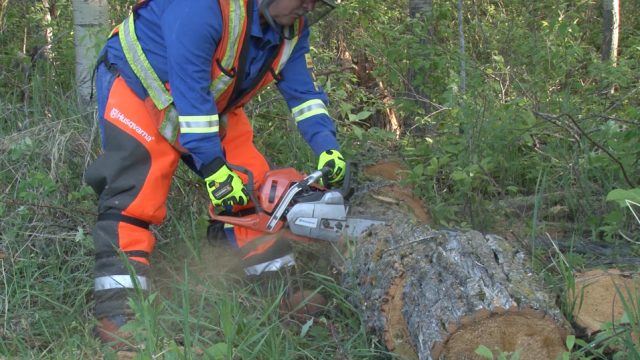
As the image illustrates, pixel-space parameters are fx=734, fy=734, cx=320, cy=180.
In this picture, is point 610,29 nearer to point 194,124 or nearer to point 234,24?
point 234,24

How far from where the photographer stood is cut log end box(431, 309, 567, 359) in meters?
2.56

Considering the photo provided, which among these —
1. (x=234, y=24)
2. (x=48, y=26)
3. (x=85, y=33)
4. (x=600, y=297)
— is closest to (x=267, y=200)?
(x=234, y=24)

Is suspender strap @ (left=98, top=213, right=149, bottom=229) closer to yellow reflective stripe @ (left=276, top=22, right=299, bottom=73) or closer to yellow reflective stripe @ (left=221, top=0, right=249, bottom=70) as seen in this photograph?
yellow reflective stripe @ (left=221, top=0, right=249, bottom=70)

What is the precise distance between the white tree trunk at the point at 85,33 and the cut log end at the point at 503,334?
3.59m

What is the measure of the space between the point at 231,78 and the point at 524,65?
3273mm

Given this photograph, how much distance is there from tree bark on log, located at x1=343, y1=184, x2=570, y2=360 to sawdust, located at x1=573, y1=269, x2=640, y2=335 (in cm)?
25

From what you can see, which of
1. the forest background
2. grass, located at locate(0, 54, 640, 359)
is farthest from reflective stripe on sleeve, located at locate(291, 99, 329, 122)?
grass, located at locate(0, 54, 640, 359)

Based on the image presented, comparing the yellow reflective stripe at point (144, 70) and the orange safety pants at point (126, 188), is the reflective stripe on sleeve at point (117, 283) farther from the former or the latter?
the yellow reflective stripe at point (144, 70)

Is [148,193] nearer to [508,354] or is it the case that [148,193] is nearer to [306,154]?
[306,154]

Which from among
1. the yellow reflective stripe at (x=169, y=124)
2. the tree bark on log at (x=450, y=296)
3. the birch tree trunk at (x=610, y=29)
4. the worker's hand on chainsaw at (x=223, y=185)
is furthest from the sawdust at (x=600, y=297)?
the birch tree trunk at (x=610, y=29)

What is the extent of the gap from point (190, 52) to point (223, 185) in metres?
0.63

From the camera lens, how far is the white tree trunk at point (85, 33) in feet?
17.1

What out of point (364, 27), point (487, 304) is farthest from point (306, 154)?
point (364, 27)

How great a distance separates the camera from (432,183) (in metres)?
4.36
